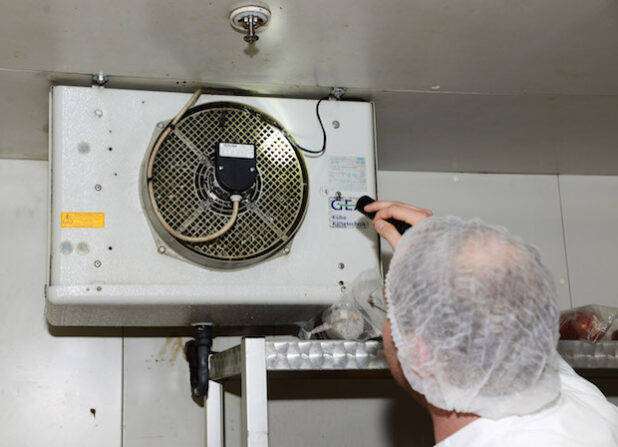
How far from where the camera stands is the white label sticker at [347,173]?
56.7 inches

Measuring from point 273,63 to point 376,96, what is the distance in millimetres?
259

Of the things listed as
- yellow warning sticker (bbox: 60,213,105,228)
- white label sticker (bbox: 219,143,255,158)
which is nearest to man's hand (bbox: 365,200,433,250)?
white label sticker (bbox: 219,143,255,158)

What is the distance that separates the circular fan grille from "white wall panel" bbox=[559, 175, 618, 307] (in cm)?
98

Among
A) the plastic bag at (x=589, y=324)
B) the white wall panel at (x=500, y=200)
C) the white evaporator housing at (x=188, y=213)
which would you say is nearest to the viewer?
the white evaporator housing at (x=188, y=213)

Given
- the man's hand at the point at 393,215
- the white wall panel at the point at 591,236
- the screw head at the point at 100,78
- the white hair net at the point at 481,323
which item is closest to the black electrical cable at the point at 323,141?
the man's hand at the point at 393,215

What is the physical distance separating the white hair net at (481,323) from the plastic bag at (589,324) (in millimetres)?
532

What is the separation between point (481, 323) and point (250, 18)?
0.59 m

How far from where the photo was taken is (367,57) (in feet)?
4.45

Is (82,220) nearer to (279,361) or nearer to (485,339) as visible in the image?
(279,361)

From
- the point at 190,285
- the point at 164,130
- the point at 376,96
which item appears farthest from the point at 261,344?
the point at 376,96

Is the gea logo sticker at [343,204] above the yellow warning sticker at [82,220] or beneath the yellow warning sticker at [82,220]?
above

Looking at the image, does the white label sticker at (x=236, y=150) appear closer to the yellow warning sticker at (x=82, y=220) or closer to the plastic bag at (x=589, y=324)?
the yellow warning sticker at (x=82, y=220)

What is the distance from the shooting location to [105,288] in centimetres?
129

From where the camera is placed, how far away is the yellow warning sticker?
1305 mm
